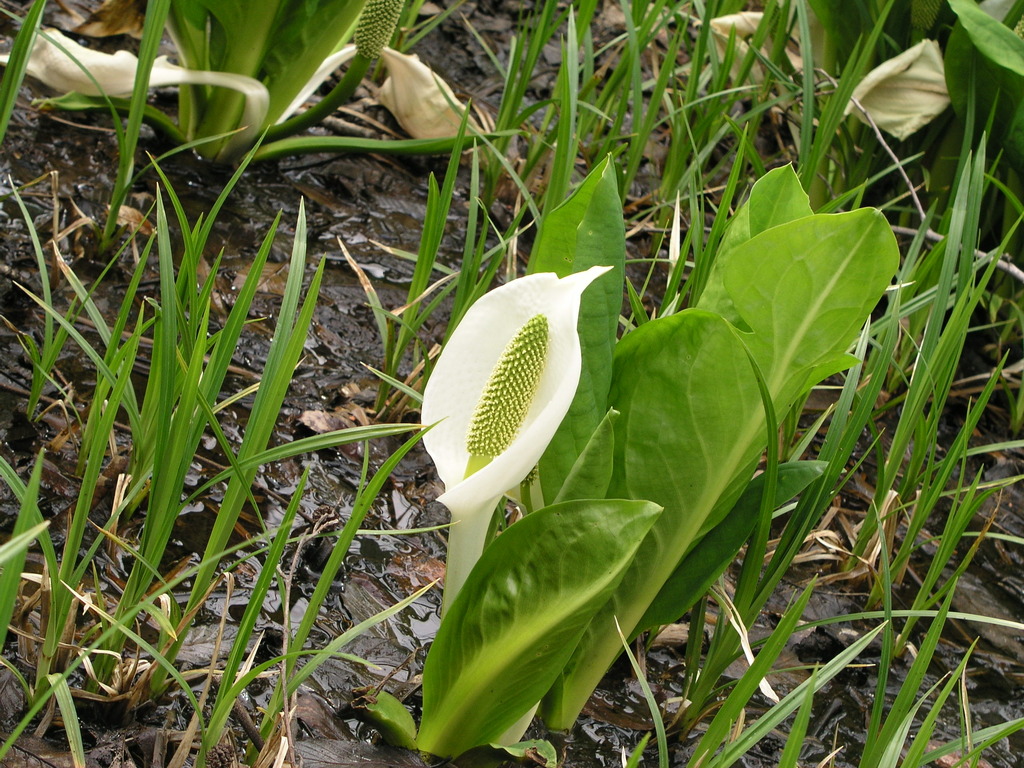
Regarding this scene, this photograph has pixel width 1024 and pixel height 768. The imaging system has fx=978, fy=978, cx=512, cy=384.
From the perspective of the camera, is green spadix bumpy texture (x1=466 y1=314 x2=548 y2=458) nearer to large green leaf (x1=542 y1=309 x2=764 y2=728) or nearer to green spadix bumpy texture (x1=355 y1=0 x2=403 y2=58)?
large green leaf (x1=542 y1=309 x2=764 y2=728)

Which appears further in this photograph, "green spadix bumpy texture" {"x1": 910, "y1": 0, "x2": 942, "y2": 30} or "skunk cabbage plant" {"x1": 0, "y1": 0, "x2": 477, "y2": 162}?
"green spadix bumpy texture" {"x1": 910, "y1": 0, "x2": 942, "y2": 30}

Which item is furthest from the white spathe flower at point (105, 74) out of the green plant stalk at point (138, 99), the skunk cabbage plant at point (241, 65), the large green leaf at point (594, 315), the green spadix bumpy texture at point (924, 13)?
the green spadix bumpy texture at point (924, 13)

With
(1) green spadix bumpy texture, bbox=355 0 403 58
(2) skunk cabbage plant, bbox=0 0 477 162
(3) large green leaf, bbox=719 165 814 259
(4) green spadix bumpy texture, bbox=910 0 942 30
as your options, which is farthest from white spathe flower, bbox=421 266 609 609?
(4) green spadix bumpy texture, bbox=910 0 942 30

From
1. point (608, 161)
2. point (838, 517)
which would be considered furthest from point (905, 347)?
point (608, 161)

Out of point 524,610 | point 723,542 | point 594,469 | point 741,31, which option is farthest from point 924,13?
point 524,610

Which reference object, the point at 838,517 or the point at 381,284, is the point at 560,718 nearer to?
the point at 838,517

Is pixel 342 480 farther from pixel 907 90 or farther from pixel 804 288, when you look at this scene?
pixel 907 90

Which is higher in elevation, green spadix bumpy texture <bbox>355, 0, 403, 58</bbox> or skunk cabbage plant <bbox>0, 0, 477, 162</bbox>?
green spadix bumpy texture <bbox>355, 0, 403, 58</bbox>
